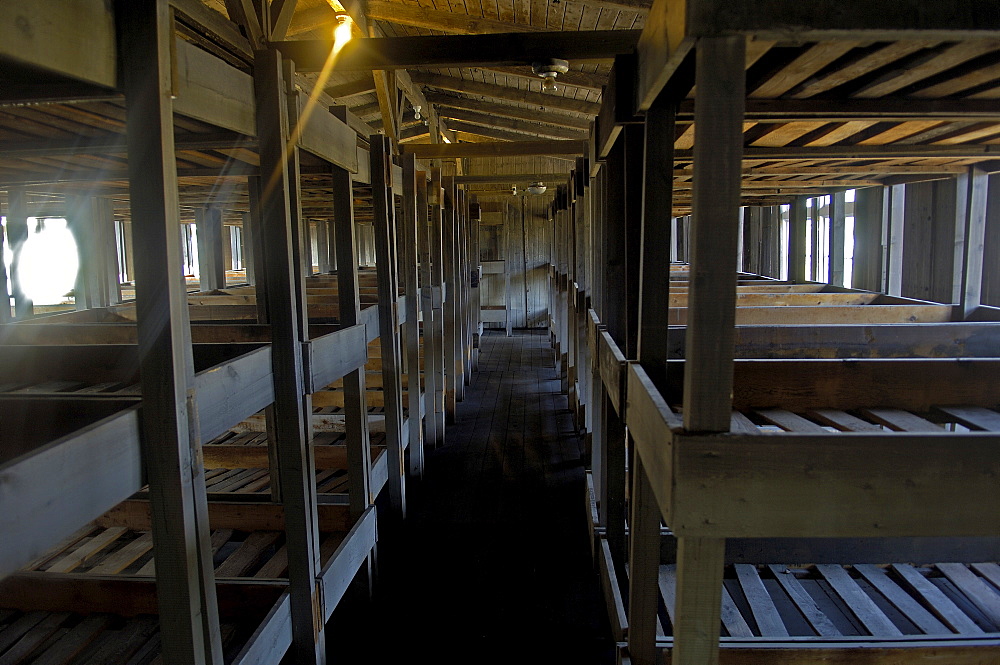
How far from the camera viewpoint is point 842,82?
7.20ft

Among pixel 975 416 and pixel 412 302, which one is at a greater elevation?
pixel 412 302

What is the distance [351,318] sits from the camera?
3.82 meters

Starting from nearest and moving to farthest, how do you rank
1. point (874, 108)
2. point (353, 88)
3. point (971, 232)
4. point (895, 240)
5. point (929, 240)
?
1. point (874, 108)
2. point (971, 232)
3. point (929, 240)
4. point (895, 240)
5. point (353, 88)

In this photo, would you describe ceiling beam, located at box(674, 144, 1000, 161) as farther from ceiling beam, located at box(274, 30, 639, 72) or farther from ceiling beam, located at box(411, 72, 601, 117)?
ceiling beam, located at box(411, 72, 601, 117)

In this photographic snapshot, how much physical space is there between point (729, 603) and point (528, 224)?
1553 centimetres

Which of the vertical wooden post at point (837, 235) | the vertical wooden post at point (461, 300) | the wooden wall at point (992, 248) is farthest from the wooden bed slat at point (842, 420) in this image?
the vertical wooden post at point (461, 300)

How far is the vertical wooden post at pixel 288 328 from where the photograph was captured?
2654 mm

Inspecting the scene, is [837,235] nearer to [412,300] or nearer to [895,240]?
[895,240]

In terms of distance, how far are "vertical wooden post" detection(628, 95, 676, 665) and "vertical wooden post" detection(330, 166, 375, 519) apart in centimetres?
182

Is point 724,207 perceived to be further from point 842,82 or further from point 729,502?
point 842,82

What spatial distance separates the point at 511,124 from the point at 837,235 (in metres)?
7.31

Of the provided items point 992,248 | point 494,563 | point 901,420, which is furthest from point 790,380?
point 992,248

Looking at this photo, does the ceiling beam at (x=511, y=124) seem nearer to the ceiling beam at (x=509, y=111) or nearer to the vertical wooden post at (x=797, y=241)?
the ceiling beam at (x=509, y=111)

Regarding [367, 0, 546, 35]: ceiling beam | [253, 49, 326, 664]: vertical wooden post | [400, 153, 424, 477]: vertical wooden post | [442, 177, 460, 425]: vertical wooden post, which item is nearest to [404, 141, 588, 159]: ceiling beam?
[442, 177, 460, 425]: vertical wooden post
